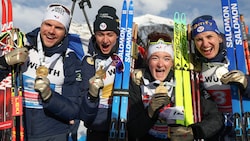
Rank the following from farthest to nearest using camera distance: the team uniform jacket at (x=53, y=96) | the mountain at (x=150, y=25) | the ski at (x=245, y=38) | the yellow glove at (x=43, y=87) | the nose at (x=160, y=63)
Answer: the mountain at (x=150, y=25)
the ski at (x=245, y=38)
the nose at (x=160, y=63)
the team uniform jacket at (x=53, y=96)
the yellow glove at (x=43, y=87)

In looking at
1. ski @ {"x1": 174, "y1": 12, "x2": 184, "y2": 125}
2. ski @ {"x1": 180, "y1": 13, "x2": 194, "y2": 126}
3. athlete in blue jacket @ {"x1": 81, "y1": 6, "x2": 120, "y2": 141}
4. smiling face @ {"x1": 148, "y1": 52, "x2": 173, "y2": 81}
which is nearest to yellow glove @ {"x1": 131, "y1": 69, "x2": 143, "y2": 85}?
smiling face @ {"x1": 148, "y1": 52, "x2": 173, "y2": 81}

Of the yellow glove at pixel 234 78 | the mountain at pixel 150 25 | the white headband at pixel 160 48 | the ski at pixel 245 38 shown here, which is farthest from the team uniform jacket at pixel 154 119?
the mountain at pixel 150 25

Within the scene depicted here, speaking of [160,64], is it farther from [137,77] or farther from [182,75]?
[182,75]

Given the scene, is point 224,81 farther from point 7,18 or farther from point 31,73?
point 7,18

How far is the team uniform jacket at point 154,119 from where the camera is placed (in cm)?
363

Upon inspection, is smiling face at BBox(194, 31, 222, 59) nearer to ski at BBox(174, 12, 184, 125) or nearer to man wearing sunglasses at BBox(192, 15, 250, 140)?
man wearing sunglasses at BBox(192, 15, 250, 140)

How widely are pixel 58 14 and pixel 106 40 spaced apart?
777 mm

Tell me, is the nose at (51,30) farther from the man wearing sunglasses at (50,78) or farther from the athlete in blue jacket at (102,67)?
the athlete in blue jacket at (102,67)

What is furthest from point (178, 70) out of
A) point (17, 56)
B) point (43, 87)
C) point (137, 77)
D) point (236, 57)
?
point (17, 56)

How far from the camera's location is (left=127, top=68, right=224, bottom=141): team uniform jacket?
363cm

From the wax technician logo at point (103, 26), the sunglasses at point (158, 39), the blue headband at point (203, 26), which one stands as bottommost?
the sunglasses at point (158, 39)

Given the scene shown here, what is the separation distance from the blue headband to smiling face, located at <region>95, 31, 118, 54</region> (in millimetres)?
1186

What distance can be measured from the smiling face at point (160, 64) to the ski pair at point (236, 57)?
32.9 inches

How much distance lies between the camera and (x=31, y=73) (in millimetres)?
3883
